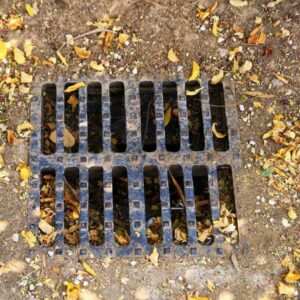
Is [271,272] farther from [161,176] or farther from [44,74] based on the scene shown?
[44,74]

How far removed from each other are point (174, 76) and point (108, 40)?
1.19 ft

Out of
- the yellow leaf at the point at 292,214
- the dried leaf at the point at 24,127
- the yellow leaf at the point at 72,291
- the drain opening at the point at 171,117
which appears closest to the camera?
the yellow leaf at the point at 72,291

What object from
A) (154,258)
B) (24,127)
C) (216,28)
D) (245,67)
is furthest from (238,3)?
(154,258)

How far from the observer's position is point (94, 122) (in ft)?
10.5

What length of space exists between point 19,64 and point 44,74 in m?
0.13

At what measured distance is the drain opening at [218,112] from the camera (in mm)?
3002

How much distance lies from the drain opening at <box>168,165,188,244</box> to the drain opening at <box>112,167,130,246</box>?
214mm

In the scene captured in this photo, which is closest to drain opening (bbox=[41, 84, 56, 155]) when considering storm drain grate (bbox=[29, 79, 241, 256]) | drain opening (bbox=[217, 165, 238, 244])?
storm drain grate (bbox=[29, 79, 241, 256])

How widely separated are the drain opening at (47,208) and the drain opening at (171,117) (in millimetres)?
632

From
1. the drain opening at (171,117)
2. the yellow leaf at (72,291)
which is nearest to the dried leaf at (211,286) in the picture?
the yellow leaf at (72,291)

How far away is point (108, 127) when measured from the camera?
2.94 meters

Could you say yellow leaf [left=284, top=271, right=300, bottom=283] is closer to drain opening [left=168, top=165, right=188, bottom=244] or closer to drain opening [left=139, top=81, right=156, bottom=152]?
drain opening [left=168, top=165, right=188, bottom=244]

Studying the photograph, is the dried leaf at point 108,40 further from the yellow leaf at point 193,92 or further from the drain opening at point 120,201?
the drain opening at point 120,201

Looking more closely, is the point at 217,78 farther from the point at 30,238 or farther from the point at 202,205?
the point at 30,238
